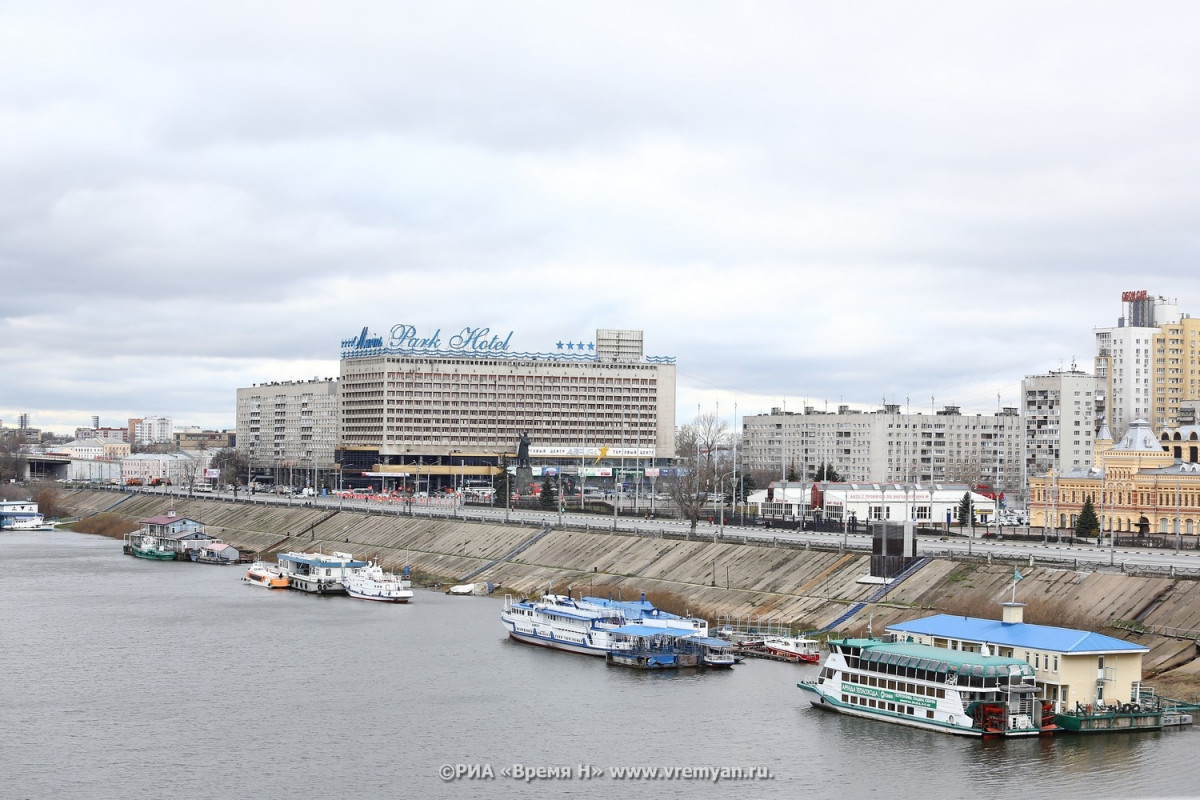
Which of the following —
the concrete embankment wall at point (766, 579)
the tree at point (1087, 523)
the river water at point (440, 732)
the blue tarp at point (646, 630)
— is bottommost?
the river water at point (440, 732)

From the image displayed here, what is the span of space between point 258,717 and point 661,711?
67.3 ft

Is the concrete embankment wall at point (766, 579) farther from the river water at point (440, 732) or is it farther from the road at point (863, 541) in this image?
the river water at point (440, 732)

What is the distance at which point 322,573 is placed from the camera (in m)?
134

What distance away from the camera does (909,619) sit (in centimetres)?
9031

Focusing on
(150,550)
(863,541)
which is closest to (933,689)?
(863,541)

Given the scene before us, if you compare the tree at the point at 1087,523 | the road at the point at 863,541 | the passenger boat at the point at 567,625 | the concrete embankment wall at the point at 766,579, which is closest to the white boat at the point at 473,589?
the concrete embankment wall at the point at 766,579

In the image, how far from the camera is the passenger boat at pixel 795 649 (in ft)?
290

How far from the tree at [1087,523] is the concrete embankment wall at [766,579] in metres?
32.9

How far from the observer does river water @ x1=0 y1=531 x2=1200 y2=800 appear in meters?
58.3

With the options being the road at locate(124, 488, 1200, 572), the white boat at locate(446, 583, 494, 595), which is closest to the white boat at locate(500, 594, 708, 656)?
the road at locate(124, 488, 1200, 572)

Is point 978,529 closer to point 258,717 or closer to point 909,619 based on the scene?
point 909,619

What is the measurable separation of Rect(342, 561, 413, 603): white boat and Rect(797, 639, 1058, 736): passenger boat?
55.4m

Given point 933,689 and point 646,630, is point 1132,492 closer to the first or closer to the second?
point 646,630

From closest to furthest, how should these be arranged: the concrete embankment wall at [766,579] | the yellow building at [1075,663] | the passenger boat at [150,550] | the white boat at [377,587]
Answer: the yellow building at [1075,663] < the concrete embankment wall at [766,579] < the white boat at [377,587] < the passenger boat at [150,550]
